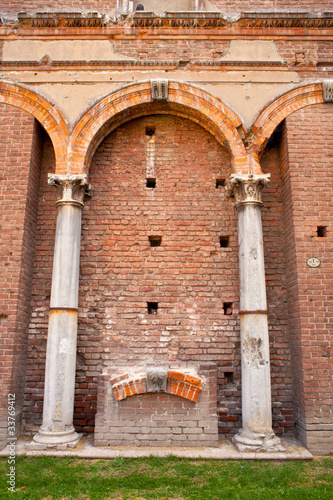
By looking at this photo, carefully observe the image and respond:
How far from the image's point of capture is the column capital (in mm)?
5926

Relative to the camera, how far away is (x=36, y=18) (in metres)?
6.50

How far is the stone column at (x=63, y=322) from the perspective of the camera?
5238 mm

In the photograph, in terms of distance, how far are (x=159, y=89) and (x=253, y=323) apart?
13.7 feet

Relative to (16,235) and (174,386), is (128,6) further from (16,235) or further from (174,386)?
(174,386)

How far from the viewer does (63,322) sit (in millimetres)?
5523

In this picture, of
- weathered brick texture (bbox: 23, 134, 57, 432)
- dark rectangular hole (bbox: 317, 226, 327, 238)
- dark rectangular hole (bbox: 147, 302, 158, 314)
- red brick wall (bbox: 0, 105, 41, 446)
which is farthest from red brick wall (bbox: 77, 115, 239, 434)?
dark rectangular hole (bbox: 317, 226, 327, 238)

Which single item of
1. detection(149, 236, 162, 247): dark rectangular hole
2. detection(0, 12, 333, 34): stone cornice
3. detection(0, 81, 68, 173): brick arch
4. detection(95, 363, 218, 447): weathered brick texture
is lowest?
detection(95, 363, 218, 447): weathered brick texture

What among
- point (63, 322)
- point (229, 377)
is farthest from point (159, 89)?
point (229, 377)

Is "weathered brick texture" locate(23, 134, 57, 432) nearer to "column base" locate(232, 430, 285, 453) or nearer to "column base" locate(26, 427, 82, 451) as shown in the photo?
"column base" locate(26, 427, 82, 451)

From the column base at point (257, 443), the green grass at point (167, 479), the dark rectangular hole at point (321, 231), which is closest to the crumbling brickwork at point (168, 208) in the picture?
the dark rectangular hole at point (321, 231)

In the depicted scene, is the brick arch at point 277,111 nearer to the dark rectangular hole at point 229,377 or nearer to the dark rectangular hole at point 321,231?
the dark rectangular hole at point 321,231

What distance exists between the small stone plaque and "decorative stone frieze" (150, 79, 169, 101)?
363 cm

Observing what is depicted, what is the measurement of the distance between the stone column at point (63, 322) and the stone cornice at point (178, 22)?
9.55 feet

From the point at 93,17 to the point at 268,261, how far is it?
5241mm
